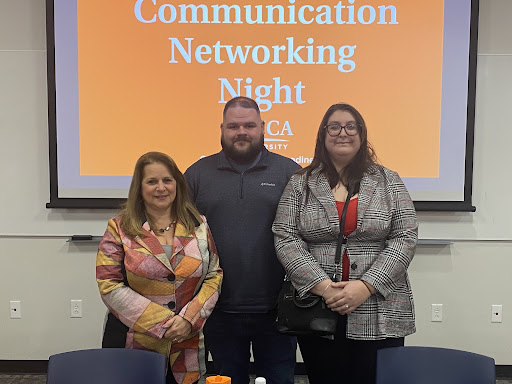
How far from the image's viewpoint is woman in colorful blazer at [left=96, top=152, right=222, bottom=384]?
6.27ft

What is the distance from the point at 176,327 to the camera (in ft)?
6.26

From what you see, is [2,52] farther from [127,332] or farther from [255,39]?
[127,332]

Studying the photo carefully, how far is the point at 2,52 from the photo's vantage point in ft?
10.4

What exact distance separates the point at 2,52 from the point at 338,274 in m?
2.51

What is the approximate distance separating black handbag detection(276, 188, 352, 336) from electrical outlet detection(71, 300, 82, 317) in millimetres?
1812

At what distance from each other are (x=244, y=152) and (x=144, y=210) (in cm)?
48

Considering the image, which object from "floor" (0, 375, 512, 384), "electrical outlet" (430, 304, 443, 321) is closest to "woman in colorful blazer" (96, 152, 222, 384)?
"floor" (0, 375, 512, 384)

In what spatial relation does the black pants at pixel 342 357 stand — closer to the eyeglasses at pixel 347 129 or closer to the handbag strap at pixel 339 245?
the handbag strap at pixel 339 245

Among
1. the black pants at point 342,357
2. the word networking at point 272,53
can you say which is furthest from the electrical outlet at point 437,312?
the word networking at point 272,53

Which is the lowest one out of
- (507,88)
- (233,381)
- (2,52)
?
(233,381)

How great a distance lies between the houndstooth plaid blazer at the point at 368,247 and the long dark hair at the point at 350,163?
0.03 m

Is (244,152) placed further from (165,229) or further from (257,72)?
(257,72)

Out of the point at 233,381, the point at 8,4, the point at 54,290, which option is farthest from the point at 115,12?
the point at 233,381

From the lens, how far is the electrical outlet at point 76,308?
3305 millimetres
